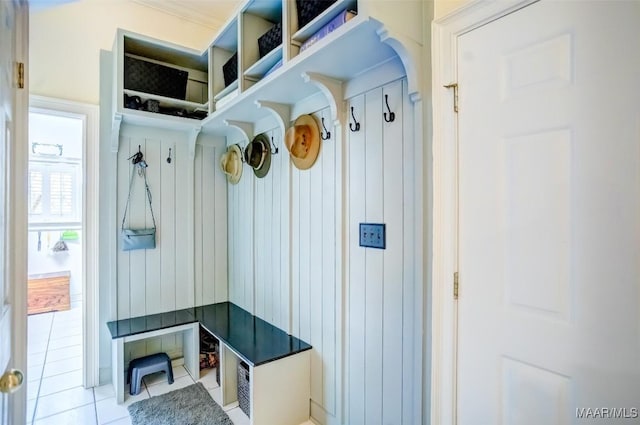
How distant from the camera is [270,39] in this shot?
1.92m

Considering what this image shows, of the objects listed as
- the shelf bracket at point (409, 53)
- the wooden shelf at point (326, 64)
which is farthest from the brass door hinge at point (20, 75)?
the shelf bracket at point (409, 53)

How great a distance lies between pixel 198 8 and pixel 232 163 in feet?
4.64

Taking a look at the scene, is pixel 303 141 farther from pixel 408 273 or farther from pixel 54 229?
pixel 54 229

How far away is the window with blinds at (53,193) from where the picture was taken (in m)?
4.69

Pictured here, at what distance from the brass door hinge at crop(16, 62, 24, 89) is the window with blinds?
455cm

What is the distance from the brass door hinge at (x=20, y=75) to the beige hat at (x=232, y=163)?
1693 mm

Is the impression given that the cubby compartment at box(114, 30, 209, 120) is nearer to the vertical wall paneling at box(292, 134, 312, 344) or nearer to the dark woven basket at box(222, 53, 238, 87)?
the dark woven basket at box(222, 53, 238, 87)

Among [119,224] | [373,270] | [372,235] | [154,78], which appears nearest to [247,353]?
[373,270]

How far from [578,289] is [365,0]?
1.13m

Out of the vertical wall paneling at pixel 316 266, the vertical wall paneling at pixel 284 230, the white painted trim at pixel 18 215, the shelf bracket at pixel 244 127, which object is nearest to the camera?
the white painted trim at pixel 18 215

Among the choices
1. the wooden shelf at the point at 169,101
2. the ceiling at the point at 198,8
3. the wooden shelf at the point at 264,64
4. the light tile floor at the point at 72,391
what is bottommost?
the light tile floor at the point at 72,391

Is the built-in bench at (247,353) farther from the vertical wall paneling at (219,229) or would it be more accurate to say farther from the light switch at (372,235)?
the light switch at (372,235)

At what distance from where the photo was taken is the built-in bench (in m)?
1.89

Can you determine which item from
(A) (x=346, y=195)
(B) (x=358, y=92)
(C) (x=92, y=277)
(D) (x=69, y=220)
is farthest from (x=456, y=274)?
(D) (x=69, y=220)
